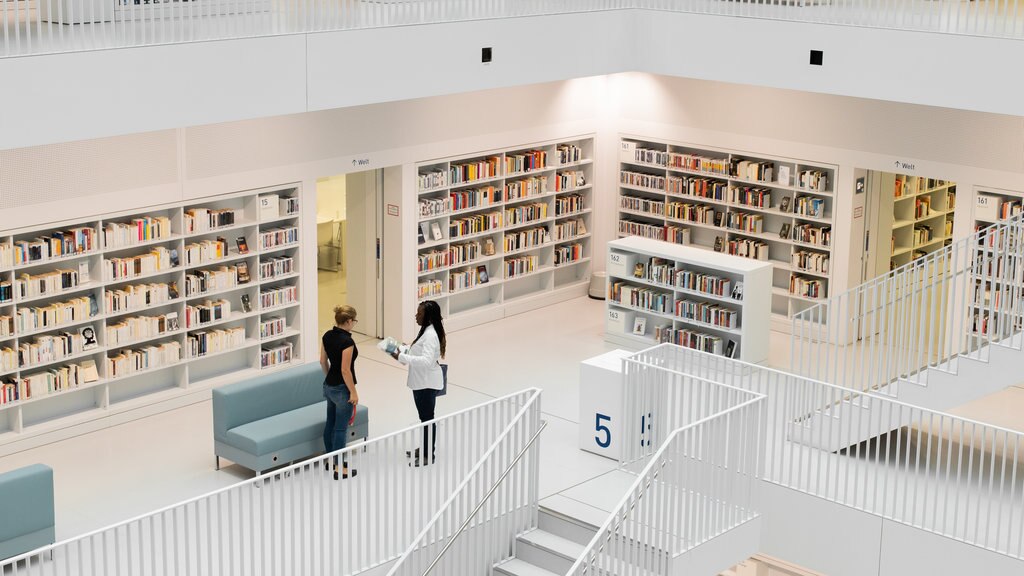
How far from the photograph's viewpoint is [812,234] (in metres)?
15.6

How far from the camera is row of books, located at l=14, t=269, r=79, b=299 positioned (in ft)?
38.3

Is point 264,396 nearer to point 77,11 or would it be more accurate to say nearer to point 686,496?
point 77,11

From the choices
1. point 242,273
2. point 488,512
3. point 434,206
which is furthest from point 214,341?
point 488,512

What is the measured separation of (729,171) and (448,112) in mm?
3633

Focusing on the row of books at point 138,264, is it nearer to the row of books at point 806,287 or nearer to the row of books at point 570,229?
the row of books at point 570,229

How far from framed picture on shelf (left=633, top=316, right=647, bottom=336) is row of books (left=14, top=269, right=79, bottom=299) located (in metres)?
6.49

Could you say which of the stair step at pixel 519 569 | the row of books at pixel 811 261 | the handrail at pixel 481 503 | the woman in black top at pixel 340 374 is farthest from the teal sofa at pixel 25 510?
the row of books at pixel 811 261

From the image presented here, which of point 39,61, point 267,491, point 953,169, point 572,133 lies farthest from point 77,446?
point 953,169

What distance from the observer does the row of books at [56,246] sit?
11602mm

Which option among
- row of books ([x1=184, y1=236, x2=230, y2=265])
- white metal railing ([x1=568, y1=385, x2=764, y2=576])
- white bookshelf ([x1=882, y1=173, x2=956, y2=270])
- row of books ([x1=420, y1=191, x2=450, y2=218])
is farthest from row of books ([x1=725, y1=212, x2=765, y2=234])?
row of books ([x1=184, y1=236, x2=230, y2=265])

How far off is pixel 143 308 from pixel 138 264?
0.44 meters

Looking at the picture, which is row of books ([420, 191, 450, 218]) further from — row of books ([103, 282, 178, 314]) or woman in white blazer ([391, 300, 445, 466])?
woman in white blazer ([391, 300, 445, 466])

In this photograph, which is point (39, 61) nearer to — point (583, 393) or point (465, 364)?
point (583, 393)

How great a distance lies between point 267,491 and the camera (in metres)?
10.8
